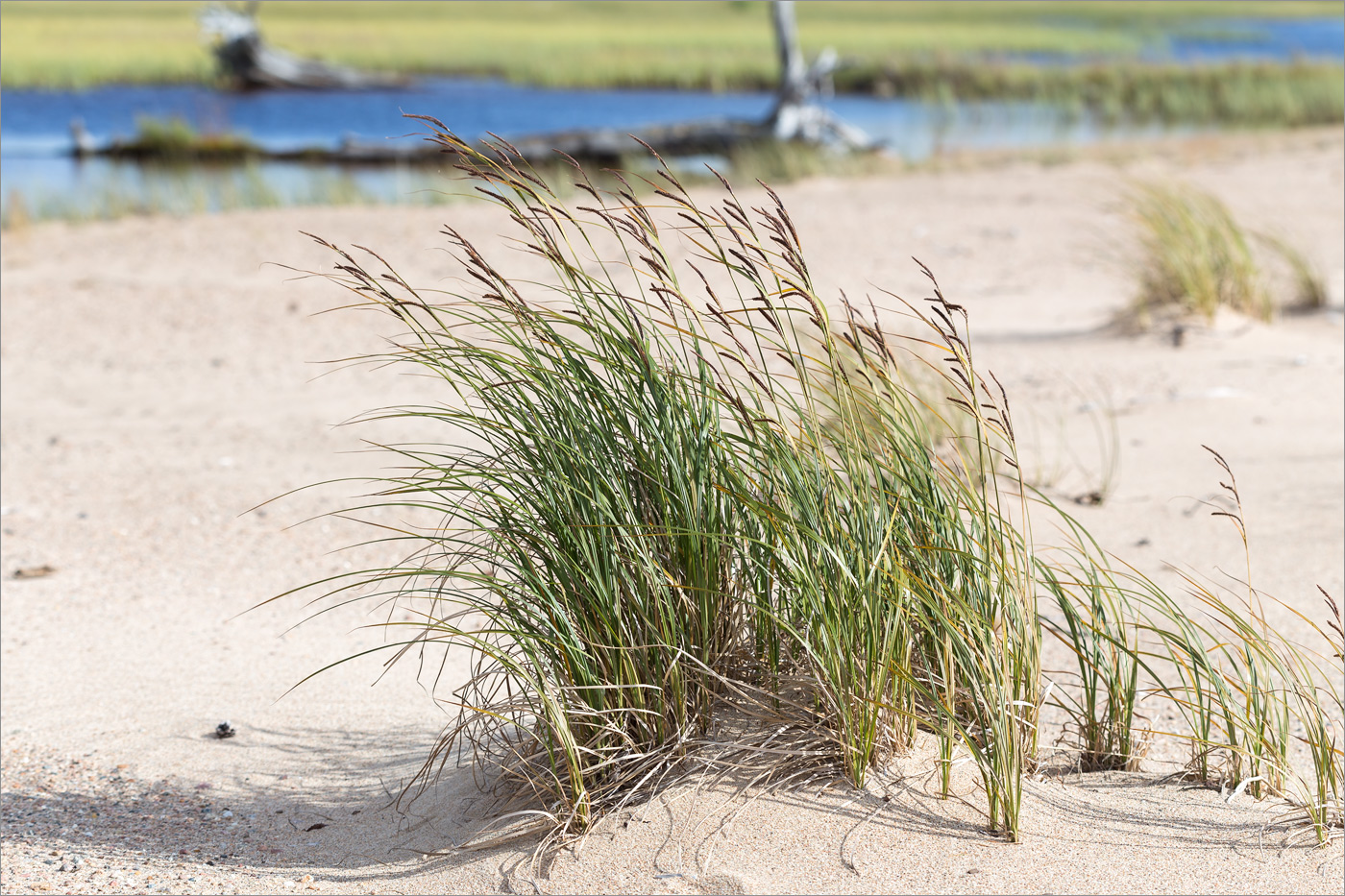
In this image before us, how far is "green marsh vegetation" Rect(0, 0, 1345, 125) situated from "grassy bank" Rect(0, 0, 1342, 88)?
11 centimetres

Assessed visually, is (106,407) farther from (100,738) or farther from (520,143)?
(520,143)

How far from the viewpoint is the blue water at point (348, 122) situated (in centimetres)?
1591

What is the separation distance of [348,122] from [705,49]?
19.3 m

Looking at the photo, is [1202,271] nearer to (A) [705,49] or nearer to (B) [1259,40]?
(A) [705,49]

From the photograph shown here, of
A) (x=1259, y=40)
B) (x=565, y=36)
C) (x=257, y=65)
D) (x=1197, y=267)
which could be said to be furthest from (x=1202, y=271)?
(x=1259, y=40)

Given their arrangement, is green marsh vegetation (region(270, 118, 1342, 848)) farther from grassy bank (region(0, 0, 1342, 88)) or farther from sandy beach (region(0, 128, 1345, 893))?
grassy bank (region(0, 0, 1342, 88))

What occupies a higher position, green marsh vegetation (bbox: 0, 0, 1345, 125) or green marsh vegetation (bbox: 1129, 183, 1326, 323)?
green marsh vegetation (bbox: 0, 0, 1345, 125)

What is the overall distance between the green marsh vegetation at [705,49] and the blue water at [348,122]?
1.31 m

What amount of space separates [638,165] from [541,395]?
14466 millimetres

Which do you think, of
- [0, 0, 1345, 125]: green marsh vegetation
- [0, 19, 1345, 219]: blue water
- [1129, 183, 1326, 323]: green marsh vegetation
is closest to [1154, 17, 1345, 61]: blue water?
[0, 0, 1345, 125]: green marsh vegetation

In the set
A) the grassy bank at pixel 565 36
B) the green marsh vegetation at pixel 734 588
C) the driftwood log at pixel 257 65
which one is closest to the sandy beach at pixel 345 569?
the green marsh vegetation at pixel 734 588

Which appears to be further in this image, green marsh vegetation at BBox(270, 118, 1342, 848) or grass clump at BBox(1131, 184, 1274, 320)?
grass clump at BBox(1131, 184, 1274, 320)

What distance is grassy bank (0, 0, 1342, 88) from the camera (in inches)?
1358

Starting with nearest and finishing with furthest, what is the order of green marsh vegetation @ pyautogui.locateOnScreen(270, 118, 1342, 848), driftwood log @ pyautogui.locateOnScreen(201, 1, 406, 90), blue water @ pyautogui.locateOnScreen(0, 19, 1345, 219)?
green marsh vegetation @ pyautogui.locateOnScreen(270, 118, 1342, 848) → blue water @ pyautogui.locateOnScreen(0, 19, 1345, 219) → driftwood log @ pyautogui.locateOnScreen(201, 1, 406, 90)
